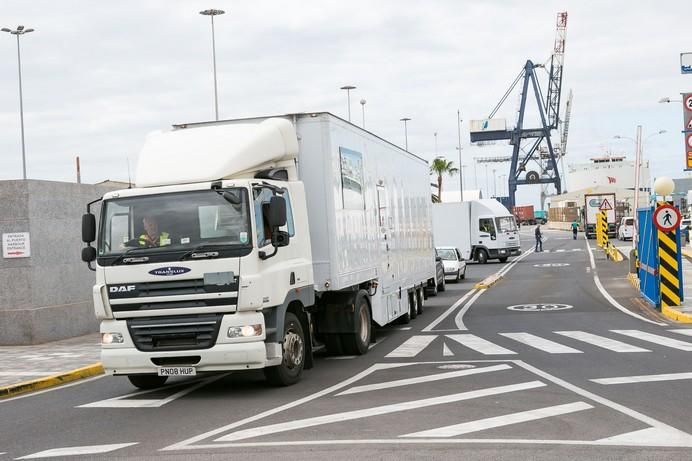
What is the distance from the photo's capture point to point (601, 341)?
51.2 feet

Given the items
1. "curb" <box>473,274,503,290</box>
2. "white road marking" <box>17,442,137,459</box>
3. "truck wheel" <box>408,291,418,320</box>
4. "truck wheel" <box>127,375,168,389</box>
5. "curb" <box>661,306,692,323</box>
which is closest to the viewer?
"white road marking" <box>17,442,137,459</box>

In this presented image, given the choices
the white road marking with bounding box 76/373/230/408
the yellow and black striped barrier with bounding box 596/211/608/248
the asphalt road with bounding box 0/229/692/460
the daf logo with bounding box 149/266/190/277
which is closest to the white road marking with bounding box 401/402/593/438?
the asphalt road with bounding box 0/229/692/460

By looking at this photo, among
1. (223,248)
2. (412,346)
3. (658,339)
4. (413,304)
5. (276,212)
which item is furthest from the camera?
(413,304)

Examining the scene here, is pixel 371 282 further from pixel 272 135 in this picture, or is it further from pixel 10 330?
pixel 10 330

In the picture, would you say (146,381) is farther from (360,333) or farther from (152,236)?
(360,333)

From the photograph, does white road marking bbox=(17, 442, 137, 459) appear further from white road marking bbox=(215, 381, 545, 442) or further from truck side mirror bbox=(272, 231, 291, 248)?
truck side mirror bbox=(272, 231, 291, 248)

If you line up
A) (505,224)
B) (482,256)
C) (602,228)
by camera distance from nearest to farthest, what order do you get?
(505,224) < (482,256) < (602,228)

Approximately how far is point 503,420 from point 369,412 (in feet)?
4.71

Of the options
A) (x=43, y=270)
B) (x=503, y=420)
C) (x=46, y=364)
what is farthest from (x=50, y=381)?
(x=503, y=420)

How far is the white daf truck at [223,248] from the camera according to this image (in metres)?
10.8

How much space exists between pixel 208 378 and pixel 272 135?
3604mm

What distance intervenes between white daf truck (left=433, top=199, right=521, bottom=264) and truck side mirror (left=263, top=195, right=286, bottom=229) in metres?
38.6

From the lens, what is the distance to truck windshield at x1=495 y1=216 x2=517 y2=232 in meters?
49.7

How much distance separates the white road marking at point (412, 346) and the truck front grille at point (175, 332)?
457 cm
